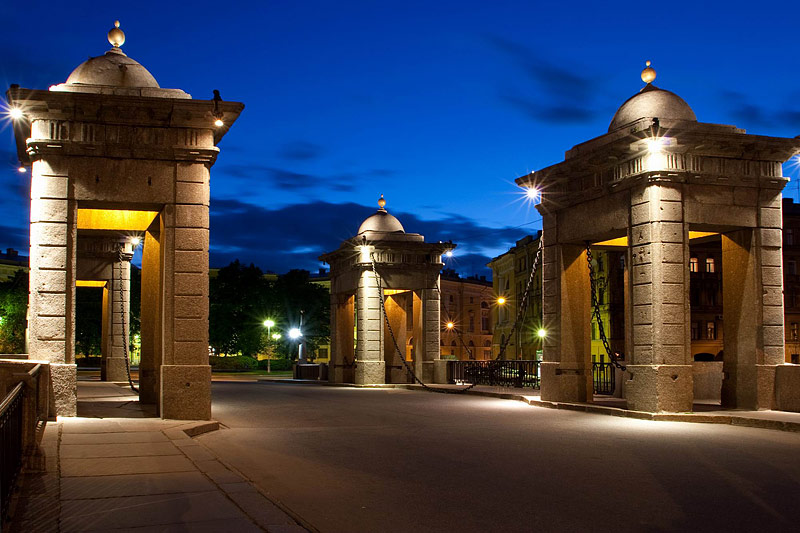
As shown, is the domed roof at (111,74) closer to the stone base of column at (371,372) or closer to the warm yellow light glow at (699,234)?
the warm yellow light glow at (699,234)

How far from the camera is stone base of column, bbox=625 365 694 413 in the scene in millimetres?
17719

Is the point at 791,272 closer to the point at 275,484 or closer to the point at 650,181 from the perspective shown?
the point at 650,181

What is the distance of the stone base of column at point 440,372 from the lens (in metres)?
34.5

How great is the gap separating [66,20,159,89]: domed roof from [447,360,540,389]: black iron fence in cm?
1829

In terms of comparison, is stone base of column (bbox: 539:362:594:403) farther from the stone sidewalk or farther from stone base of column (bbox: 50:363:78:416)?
stone base of column (bbox: 50:363:78:416)

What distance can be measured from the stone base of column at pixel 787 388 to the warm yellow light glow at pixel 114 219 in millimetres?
15003

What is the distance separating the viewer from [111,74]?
1725 cm

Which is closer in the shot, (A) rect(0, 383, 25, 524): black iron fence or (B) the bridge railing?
(A) rect(0, 383, 25, 524): black iron fence

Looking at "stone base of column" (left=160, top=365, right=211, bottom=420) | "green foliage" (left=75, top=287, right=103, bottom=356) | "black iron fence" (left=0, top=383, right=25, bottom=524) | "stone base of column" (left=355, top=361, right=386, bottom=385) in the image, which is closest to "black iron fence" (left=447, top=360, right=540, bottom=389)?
"stone base of column" (left=355, top=361, right=386, bottom=385)

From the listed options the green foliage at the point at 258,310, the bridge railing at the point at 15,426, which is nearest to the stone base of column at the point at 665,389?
the bridge railing at the point at 15,426

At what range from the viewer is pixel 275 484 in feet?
31.0

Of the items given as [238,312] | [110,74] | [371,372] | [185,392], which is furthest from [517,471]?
[238,312]

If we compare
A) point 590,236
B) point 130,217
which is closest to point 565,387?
point 590,236

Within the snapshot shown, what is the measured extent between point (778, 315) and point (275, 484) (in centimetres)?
1440
